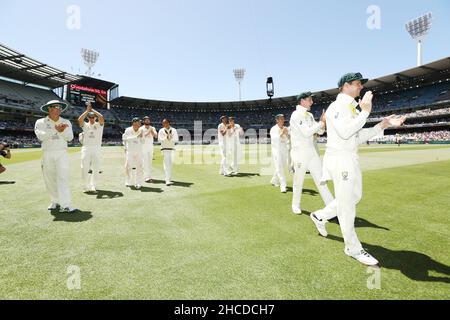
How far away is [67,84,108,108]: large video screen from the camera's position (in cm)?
6781

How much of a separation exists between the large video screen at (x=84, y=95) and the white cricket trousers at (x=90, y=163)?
2615 inches

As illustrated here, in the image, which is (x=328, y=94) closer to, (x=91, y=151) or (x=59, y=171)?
(x=91, y=151)

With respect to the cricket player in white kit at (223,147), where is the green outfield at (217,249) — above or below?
below

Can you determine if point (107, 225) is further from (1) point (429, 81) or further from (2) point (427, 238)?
(1) point (429, 81)

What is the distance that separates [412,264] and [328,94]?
70639 millimetres

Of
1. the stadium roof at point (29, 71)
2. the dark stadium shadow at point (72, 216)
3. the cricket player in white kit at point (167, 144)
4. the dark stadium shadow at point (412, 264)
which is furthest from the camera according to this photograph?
the stadium roof at point (29, 71)

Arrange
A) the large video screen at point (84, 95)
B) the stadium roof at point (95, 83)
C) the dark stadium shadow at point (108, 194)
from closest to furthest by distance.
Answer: the dark stadium shadow at point (108, 194)
the large video screen at point (84, 95)
the stadium roof at point (95, 83)

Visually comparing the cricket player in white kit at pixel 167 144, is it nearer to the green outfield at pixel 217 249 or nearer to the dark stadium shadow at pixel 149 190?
the dark stadium shadow at pixel 149 190

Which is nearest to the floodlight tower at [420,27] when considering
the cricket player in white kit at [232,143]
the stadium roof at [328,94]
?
the stadium roof at [328,94]

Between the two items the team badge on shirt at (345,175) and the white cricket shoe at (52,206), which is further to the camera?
the white cricket shoe at (52,206)

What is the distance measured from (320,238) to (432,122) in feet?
216

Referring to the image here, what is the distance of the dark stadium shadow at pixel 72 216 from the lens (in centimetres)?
524

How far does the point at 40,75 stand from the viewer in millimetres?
59156
